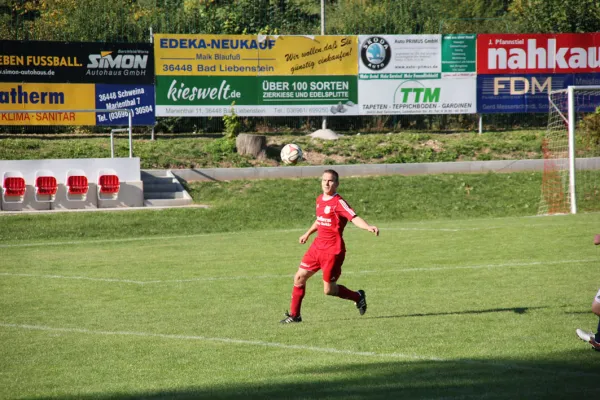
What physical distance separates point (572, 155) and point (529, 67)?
10.0 m

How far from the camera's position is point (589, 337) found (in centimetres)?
796

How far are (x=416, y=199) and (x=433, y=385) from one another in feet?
60.6

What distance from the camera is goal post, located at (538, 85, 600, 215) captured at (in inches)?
886

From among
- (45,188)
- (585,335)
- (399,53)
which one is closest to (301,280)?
(585,335)

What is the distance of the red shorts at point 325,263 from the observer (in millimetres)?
9477

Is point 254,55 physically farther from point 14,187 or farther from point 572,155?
point 572,155

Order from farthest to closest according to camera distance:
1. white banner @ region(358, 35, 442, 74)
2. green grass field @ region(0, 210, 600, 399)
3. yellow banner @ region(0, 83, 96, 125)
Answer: white banner @ region(358, 35, 442, 74)
yellow banner @ region(0, 83, 96, 125)
green grass field @ region(0, 210, 600, 399)

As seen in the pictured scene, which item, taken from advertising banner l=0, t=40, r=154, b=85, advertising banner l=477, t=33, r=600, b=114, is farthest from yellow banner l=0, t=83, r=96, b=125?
advertising banner l=477, t=33, r=600, b=114

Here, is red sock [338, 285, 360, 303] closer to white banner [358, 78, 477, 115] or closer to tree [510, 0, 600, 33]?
white banner [358, 78, 477, 115]

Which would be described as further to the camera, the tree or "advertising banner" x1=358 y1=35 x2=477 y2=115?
the tree

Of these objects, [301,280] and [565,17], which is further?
[565,17]

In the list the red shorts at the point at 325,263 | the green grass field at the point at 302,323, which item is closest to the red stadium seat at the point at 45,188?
the green grass field at the point at 302,323

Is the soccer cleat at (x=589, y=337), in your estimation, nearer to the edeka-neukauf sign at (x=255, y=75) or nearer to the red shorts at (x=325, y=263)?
the red shorts at (x=325, y=263)

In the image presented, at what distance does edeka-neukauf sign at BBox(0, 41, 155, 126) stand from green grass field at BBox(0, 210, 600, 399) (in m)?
11.6
